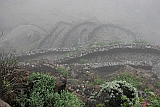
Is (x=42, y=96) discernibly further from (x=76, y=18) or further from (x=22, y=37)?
(x=76, y=18)

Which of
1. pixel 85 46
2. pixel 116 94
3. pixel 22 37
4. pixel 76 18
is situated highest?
pixel 76 18

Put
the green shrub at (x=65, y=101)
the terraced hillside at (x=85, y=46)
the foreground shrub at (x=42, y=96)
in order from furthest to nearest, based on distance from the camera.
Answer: the terraced hillside at (x=85, y=46)
the green shrub at (x=65, y=101)
the foreground shrub at (x=42, y=96)

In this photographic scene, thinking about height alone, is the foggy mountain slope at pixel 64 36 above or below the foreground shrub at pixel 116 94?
above

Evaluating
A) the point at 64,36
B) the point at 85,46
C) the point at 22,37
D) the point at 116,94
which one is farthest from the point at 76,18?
the point at 116,94

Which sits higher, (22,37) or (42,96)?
(22,37)

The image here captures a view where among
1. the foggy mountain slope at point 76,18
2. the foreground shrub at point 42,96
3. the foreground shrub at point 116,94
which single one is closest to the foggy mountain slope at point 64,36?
the foggy mountain slope at point 76,18

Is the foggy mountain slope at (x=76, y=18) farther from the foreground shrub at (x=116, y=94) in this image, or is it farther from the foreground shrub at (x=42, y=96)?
the foreground shrub at (x=42, y=96)

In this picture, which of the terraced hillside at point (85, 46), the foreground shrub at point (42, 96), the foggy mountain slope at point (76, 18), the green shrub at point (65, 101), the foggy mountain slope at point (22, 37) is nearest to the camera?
the foreground shrub at point (42, 96)

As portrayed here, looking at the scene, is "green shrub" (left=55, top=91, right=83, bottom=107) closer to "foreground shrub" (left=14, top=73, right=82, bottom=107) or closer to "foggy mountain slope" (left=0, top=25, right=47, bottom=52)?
"foreground shrub" (left=14, top=73, right=82, bottom=107)

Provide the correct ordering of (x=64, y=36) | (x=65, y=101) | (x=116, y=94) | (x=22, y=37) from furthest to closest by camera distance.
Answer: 1. (x=22, y=37)
2. (x=64, y=36)
3. (x=116, y=94)
4. (x=65, y=101)

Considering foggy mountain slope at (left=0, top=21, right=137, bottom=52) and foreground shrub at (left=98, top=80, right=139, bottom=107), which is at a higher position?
foggy mountain slope at (left=0, top=21, right=137, bottom=52)

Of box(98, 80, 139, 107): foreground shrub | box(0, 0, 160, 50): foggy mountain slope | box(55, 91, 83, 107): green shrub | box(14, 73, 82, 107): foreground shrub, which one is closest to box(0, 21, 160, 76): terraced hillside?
box(0, 0, 160, 50): foggy mountain slope

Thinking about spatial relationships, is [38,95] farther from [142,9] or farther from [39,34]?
[142,9]

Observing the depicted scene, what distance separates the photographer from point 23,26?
32719mm
